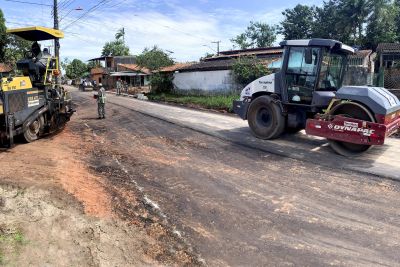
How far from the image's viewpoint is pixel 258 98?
11.4 metres

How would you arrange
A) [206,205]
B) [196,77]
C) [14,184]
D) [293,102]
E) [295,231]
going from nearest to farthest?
[295,231] → [206,205] → [14,184] → [293,102] → [196,77]

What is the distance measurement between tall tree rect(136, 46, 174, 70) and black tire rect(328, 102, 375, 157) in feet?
94.6

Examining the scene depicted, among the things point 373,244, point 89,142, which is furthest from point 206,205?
point 89,142

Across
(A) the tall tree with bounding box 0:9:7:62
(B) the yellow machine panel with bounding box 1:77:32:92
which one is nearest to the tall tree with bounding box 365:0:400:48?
(A) the tall tree with bounding box 0:9:7:62

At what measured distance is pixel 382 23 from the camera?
4066 centimetres

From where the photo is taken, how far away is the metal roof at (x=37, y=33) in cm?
1180

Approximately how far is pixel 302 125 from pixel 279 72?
160 cm

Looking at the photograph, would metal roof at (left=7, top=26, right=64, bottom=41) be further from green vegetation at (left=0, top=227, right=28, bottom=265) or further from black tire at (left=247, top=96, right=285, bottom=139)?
green vegetation at (left=0, top=227, right=28, bottom=265)

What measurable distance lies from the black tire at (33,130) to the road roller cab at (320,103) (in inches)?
240

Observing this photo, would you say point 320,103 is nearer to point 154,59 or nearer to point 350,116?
point 350,116

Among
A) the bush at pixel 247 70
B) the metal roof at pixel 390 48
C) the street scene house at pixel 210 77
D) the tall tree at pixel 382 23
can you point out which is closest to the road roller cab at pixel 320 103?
the bush at pixel 247 70

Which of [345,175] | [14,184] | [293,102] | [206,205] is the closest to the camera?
[206,205]

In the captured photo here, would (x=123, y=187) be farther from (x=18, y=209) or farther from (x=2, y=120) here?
(x=2, y=120)

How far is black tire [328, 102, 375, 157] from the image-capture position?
8914 millimetres
